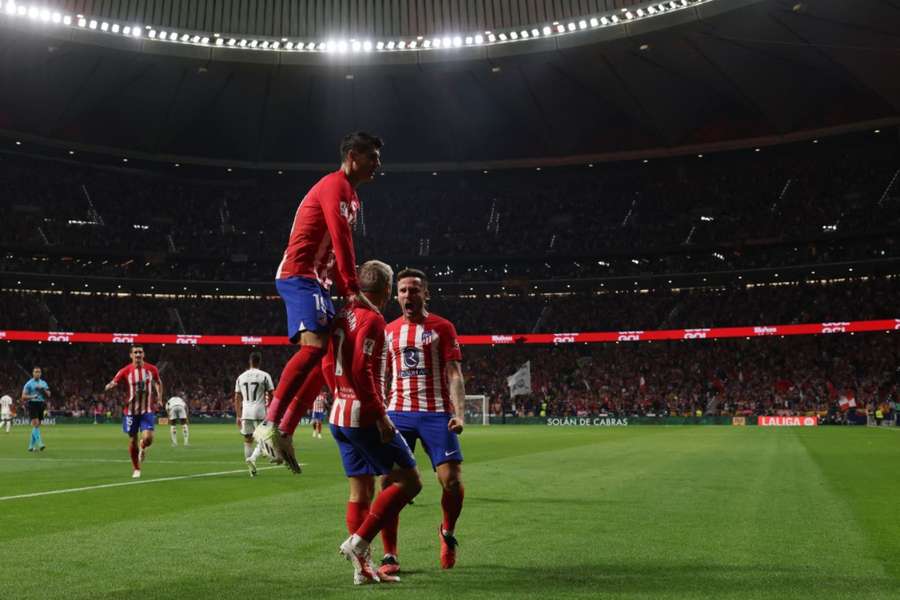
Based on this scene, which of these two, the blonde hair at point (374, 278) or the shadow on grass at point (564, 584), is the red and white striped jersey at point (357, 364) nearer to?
the blonde hair at point (374, 278)

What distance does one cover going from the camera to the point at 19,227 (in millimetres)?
63906

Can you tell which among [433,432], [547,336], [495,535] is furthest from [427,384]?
[547,336]

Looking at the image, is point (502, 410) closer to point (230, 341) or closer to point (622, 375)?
point (622, 375)

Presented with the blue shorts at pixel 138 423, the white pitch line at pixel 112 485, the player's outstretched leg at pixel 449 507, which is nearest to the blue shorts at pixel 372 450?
the player's outstretched leg at pixel 449 507

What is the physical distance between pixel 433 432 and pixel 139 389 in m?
11.5

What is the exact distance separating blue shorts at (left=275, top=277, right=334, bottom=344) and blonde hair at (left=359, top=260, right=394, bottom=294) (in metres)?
0.29

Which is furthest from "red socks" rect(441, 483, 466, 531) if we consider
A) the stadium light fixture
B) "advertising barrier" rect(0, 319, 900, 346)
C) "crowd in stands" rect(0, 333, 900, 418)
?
"advertising barrier" rect(0, 319, 900, 346)

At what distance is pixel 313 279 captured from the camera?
22.4ft

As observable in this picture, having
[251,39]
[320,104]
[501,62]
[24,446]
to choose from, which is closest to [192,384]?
[320,104]

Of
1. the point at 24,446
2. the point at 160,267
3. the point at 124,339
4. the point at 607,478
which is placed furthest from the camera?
the point at 160,267

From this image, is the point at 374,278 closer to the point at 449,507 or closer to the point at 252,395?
the point at 449,507

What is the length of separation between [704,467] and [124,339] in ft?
Result: 174

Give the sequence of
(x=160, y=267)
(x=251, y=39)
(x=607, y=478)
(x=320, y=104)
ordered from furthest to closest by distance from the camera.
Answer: (x=160, y=267), (x=320, y=104), (x=251, y=39), (x=607, y=478)

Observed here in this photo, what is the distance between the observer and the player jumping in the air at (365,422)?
6.55 meters
